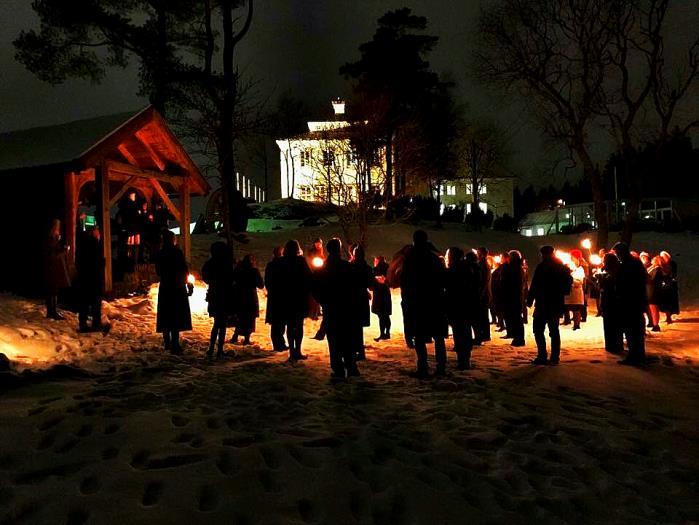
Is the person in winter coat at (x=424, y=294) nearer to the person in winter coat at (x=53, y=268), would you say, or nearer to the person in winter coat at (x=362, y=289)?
the person in winter coat at (x=362, y=289)

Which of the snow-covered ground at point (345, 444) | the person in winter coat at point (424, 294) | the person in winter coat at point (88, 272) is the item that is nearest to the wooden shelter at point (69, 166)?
the person in winter coat at point (88, 272)

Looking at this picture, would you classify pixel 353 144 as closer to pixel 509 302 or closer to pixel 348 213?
pixel 348 213

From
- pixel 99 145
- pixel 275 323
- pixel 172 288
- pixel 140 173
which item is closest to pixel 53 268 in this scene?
pixel 99 145

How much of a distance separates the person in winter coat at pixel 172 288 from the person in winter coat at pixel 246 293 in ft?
3.62

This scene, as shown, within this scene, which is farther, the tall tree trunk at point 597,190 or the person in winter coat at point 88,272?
the tall tree trunk at point 597,190

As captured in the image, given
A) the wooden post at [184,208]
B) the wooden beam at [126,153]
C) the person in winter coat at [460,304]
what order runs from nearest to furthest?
1. the person in winter coat at [460,304]
2. the wooden beam at [126,153]
3. the wooden post at [184,208]

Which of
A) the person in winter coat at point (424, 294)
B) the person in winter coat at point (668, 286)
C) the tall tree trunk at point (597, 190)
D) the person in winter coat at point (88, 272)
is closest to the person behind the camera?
the person in winter coat at point (424, 294)

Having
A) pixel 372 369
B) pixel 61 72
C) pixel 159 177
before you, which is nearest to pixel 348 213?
pixel 159 177

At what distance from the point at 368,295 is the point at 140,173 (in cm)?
945

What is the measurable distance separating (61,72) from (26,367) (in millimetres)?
18593

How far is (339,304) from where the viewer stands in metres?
7.25

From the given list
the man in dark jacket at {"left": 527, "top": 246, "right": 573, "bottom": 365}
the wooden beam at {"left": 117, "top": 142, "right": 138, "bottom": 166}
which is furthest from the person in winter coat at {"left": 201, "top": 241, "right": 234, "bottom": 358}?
the wooden beam at {"left": 117, "top": 142, "right": 138, "bottom": 166}

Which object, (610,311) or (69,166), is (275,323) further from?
(69,166)

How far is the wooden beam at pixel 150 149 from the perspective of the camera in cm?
1490
